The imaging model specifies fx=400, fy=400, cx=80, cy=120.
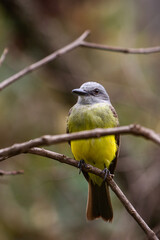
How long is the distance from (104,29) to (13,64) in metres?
1.80

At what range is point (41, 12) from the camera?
237 inches

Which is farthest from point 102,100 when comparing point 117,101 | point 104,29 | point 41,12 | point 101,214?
point 104,29

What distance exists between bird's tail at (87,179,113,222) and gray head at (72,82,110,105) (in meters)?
0.83

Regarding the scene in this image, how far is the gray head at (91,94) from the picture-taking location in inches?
153

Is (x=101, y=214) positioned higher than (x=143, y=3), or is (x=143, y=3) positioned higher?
(x=143, y=3)

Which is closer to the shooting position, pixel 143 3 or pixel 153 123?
pixel 153 123

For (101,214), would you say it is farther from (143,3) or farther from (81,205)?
(143,3)

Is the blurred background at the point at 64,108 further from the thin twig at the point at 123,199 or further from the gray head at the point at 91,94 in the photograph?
the thin twig at the point at 123,199

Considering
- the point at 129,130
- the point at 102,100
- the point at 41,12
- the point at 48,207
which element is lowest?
the point at 48,207

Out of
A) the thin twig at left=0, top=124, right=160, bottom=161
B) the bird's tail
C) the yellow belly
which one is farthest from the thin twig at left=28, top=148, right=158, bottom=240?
the bird's tail

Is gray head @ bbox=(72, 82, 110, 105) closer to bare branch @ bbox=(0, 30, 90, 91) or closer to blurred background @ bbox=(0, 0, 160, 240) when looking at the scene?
bare branch @ bbox=(0, 30, 90, 91)

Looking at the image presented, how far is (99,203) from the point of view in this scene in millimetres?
3941

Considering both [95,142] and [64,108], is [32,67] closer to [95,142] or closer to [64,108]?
[95,142]

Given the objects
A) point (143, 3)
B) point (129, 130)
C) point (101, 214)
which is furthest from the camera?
point (143, 3)
